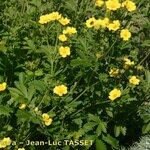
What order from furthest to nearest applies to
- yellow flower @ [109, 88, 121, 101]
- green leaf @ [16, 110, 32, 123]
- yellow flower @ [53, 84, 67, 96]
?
yellow flower @ [109, 88, 121, 101]
yellow flower @ [53, 84, 67, 96]
green leaf @ [16, 110, 32, 123]

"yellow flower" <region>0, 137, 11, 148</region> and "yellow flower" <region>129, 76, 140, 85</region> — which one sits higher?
"yellow flower" <region>129, 76, 140, 85</region>

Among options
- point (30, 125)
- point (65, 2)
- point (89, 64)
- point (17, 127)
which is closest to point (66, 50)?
point (89, 64)

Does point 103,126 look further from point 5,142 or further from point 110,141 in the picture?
point 5,142

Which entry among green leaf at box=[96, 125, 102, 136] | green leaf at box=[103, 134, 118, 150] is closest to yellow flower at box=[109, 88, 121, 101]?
green leaf at box=[96, 125, 102, 136]

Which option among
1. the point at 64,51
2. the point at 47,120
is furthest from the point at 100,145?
the point at 64,51

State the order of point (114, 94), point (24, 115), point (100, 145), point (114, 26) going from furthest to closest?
point (100, 145) < point (114, 94) < point (114, 26) < point (24, 115)

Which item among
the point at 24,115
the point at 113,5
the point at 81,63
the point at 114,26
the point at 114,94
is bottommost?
the point at 24,115

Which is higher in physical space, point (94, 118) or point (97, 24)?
point (97, 24)

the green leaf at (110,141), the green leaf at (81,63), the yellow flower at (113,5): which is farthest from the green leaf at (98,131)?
the yellow flower at (113,5)

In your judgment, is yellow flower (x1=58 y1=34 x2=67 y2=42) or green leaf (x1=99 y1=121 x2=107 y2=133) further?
green leaf (x1=99 y1=121 x2=107 y2=133)

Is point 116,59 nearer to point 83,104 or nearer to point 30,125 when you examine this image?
point 83,104

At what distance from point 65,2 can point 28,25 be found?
0.49 meters

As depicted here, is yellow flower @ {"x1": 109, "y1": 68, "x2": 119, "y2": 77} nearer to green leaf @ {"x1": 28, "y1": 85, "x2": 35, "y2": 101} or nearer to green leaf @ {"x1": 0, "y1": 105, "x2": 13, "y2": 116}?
green leaf @ {"x1": 28, "y1": 85, "x2": 35, "y2": 101}

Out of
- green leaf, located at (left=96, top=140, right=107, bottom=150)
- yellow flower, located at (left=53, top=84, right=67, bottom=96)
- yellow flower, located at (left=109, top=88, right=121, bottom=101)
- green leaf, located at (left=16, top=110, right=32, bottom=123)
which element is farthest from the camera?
green leaf, located at (left=96, top=140, right=107, bottom=150)
